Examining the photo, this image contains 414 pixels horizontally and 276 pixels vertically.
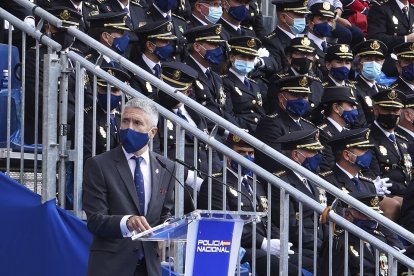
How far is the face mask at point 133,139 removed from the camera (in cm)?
732

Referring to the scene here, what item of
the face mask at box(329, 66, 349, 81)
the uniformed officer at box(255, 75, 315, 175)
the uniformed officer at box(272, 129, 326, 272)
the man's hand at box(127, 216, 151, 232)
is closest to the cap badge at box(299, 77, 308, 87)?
the uniformed officer at box(255, 75, 315, 175)

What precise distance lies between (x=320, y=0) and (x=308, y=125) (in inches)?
123

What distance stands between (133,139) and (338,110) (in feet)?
20.1

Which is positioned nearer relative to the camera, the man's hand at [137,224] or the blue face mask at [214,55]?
the man's hand at [137,224]

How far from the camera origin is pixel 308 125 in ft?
41.2

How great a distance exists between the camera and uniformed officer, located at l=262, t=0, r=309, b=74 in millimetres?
14391

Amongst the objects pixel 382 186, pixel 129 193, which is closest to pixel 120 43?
pixel 382 186

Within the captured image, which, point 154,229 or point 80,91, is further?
point 80,91

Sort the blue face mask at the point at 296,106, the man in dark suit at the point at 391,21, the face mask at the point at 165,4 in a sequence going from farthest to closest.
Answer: the man in dark suit at the point at 391,21 → the face mask at the point at 165,4 → the blue face mask at the point at 296,106

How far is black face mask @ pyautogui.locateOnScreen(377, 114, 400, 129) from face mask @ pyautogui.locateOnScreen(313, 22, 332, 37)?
153 cm

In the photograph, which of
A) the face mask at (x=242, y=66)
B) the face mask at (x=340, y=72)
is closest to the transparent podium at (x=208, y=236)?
the face mask at (x=242, y=66)

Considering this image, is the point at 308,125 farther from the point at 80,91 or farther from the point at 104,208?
the point at 104,208

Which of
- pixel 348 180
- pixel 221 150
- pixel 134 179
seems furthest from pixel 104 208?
pixel 348 180

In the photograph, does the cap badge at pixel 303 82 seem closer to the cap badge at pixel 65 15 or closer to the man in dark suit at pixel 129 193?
the cap badge at pixel 65 15
